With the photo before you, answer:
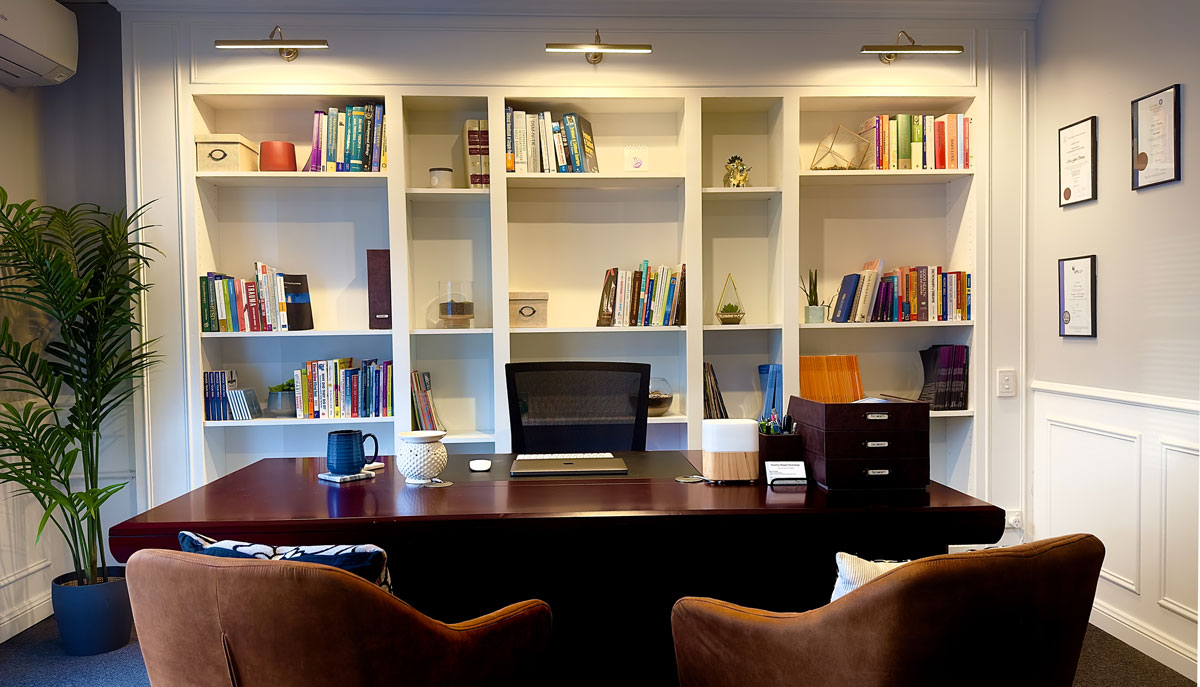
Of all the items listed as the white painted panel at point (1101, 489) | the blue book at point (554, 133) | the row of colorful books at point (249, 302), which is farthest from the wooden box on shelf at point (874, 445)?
the row of colorful books at point (249, 302)

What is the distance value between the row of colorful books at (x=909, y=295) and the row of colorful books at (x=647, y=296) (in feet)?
2.59

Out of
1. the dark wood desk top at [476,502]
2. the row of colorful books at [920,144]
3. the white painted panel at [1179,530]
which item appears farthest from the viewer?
Result: the row of colorful books at [920,144]

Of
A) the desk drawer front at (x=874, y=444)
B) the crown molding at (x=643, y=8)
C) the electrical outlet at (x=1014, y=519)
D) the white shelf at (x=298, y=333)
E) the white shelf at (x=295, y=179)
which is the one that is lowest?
the electrical outlet at (x=1014, y=519)

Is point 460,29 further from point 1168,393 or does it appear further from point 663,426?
point 1168,393

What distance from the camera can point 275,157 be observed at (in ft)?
11.6

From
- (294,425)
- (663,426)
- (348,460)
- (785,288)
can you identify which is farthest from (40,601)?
(785,288)

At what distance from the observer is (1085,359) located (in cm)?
323

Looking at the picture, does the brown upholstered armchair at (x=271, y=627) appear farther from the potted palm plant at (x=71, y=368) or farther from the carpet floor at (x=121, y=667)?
the potted palm plant at (x=71, y=368)

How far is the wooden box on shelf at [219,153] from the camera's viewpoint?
345cm

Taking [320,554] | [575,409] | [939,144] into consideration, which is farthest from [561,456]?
[939,144]

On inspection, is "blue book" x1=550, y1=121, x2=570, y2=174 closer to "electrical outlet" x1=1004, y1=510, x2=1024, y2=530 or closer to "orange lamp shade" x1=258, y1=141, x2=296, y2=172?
"orange lamp shade" x1=258, y1=141, x2=296, y2=172

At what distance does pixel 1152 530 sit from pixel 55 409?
411 cm

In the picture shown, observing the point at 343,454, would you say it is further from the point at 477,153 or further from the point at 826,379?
the point at 826,379

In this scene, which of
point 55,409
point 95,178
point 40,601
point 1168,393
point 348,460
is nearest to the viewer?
point 348,460
